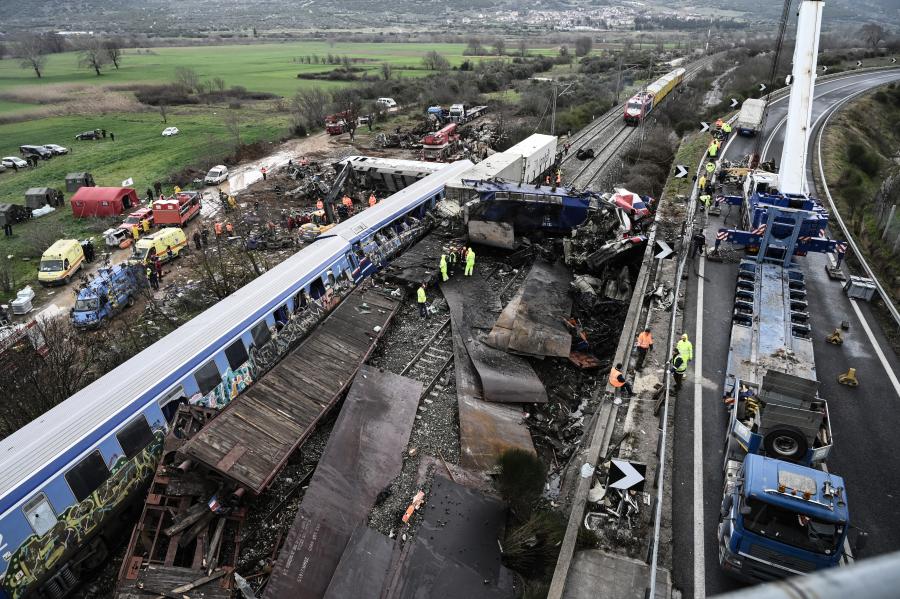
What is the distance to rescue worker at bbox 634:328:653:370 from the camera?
1579 centimetres

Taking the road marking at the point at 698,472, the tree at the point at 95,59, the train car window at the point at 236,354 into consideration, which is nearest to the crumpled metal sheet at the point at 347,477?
the train car window at the point at 236,354

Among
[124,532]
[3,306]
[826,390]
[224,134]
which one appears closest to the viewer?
[124,532]

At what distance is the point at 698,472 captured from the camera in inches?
479

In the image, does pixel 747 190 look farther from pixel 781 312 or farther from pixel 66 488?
pixel 66 488

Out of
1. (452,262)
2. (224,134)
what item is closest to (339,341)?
(452,262)

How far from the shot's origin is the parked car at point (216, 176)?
136ft

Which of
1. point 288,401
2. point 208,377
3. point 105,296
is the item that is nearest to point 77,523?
point 208,377

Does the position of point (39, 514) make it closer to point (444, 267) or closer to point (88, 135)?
point (444, 267)

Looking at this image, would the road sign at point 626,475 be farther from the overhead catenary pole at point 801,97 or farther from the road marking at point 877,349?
the overhead catenary pole at point 801,97

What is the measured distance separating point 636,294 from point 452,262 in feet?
24.8

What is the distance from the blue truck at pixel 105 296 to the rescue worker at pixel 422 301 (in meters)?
14.2

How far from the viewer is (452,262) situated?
74.5ft

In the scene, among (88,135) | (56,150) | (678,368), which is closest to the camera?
(678,368)

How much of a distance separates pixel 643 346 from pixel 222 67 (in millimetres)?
122200
